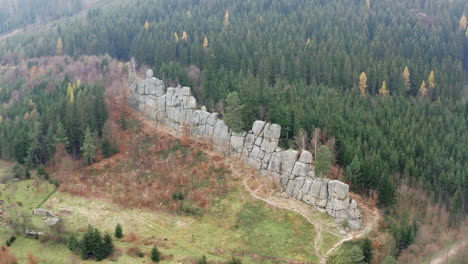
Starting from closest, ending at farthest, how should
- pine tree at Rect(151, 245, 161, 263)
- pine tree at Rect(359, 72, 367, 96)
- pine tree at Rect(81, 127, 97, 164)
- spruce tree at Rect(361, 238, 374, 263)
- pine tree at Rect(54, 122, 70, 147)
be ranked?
pine tree at Rect(151, 245, 161, 263) → spruce tree at Rect(361, 238, 374, 263) → pine tree at Rect(81, 127, 97, 164) → pine tree at Rect(54, 122, 70, 147) → pine tree at Rect(359, 72, 367, 96)

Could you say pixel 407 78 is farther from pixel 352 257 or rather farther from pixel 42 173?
pixel 42 173

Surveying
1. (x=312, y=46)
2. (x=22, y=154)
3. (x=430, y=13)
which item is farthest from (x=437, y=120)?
(x=430, y=13)

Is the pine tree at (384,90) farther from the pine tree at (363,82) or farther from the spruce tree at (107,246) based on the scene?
the spruce tree at (107,246)

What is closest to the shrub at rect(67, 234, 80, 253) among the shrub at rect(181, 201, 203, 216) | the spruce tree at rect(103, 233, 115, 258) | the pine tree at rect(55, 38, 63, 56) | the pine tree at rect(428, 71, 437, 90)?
the spruce tree at rect(103, 233, 115, 258)

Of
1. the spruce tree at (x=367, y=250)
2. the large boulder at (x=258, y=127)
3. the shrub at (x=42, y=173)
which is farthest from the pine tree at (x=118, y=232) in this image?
the spruce tree at (x=367, y=250)

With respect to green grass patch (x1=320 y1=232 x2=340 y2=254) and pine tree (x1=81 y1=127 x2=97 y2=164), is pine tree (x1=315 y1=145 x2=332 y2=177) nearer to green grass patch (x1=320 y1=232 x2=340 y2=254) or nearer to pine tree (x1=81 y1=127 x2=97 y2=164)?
green grass patch (x1=320 y1=232 x2=340 y2=254)

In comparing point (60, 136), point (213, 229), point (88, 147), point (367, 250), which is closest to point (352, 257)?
point (367, 250)
